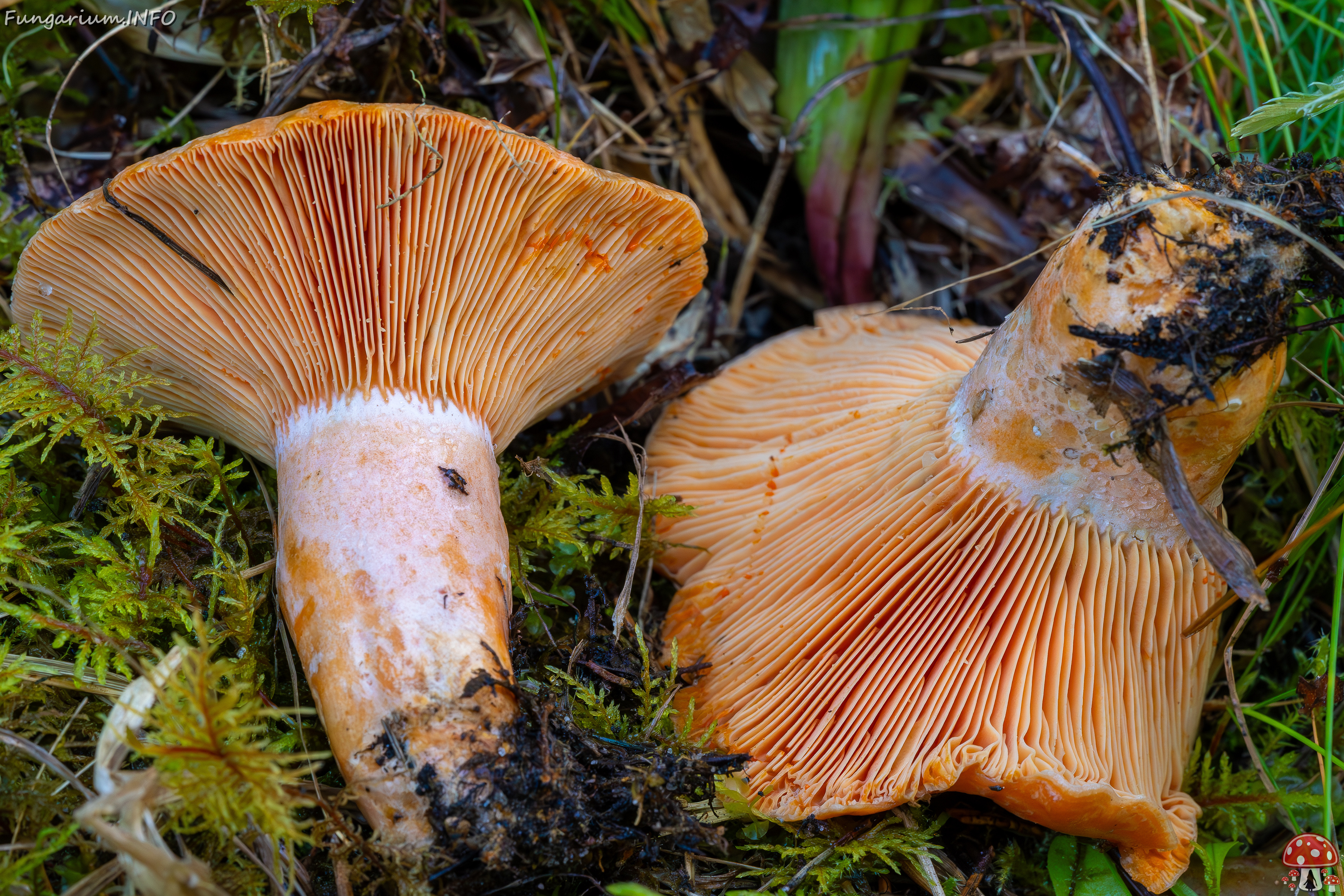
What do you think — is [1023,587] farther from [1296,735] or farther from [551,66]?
[551,66]

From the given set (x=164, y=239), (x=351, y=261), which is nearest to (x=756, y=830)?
(x=351, y=261)

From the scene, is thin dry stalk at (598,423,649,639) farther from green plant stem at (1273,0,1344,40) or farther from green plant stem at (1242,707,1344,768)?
green plant stem at (1273,0,1344,40)

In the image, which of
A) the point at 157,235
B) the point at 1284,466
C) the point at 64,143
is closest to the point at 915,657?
the point at 1284,466

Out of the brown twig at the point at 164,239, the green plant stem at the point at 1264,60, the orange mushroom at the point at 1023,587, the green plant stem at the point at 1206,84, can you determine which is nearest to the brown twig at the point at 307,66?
the brown twig at the point at 164,239

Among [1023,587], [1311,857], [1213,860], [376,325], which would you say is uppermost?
[376,325]

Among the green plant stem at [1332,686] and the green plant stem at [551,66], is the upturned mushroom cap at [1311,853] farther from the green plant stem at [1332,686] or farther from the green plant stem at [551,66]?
the green plant stem at [551,66]

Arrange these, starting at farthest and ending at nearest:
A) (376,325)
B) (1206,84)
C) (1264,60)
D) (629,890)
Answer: (1206,84) → (1264,60) → (376,325) → (629,890)
